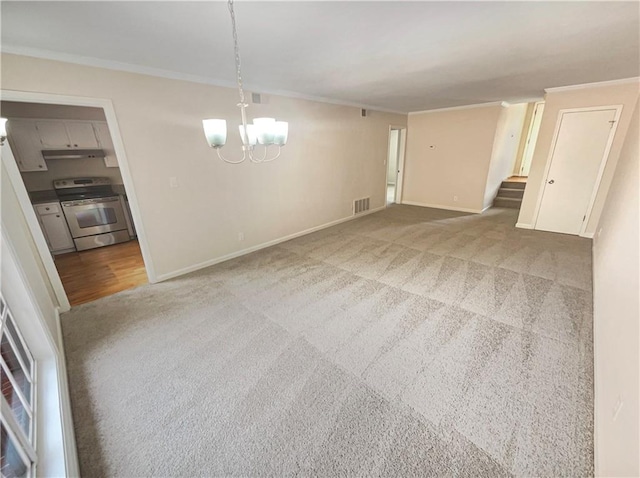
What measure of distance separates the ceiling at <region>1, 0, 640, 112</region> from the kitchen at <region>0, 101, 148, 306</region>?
2.57m

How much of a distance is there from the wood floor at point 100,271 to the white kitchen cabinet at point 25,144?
4.80 ft

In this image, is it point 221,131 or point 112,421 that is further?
point 221,131

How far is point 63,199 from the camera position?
4145 millimetres

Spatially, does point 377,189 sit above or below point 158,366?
above

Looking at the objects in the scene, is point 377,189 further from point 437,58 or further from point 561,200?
point 437,58

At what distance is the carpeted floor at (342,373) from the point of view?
138 centimetres

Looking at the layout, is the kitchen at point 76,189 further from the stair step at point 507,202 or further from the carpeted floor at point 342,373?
the stair step at point 507,202

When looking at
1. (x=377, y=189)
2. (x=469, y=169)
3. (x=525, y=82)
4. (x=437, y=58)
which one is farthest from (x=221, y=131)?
(x=469, y=169)

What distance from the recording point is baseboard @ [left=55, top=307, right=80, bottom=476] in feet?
4.14

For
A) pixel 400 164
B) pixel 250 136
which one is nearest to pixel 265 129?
pixel 250 136

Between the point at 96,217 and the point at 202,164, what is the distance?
8.56ft

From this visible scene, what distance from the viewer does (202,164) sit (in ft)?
10.8

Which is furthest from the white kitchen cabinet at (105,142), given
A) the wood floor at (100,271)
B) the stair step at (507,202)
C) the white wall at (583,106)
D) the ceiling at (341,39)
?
the stair step at (507,202)

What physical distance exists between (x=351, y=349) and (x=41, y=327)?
2.18 m
